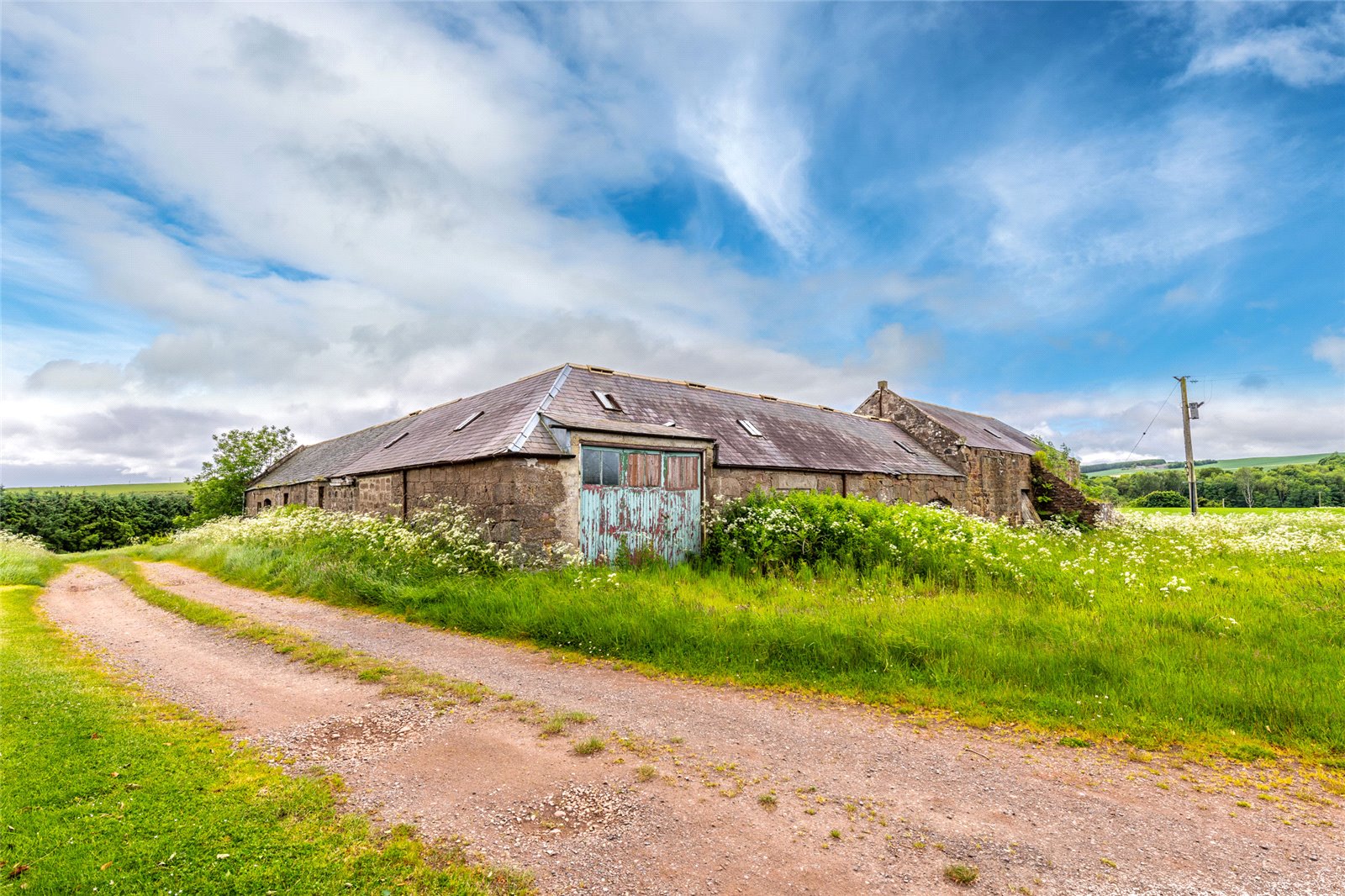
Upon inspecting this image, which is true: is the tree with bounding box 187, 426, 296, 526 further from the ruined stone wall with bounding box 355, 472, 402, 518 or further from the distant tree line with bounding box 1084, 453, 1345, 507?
the distant tree line with bounding box 1084, 453, 1345, 507

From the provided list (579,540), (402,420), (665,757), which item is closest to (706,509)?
(579,540)

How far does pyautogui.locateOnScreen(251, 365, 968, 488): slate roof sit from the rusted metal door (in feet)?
2.13

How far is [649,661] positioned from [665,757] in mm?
2476

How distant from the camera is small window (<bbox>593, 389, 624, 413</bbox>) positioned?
15.0 meters

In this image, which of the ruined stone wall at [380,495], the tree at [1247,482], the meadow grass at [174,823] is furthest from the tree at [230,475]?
the tree at [1247,482]

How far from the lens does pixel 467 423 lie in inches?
624

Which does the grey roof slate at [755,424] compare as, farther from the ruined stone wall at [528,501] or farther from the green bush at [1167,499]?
the green bush at [1167,499]

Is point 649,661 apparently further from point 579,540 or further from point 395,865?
point 579,540

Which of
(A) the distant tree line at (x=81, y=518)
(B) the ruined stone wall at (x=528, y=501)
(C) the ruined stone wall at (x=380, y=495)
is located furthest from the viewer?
(A) the distant tree line at (x=81, y=518)

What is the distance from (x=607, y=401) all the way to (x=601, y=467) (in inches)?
135

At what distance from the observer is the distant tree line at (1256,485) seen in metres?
38.6

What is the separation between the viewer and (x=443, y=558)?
11094 millimetres

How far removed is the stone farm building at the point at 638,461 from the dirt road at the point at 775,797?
18.8 ft

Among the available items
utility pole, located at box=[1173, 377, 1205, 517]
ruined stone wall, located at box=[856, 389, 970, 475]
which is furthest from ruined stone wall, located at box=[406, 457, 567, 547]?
utility pole, located at box=[1173, 377, 1205, 517]
